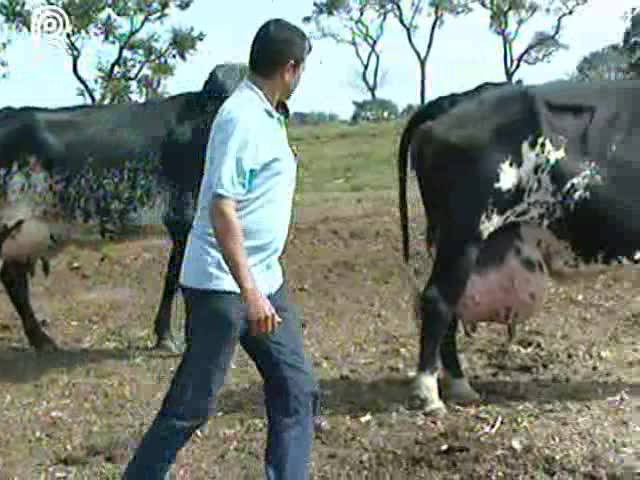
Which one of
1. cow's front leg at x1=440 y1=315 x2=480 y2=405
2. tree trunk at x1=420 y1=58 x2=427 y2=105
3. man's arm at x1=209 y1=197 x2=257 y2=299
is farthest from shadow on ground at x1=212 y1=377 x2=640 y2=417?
tree trunk at x1=420 y1=58 x2=427 y2=105

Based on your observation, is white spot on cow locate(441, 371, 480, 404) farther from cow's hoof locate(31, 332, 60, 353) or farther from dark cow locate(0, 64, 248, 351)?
cow's hoof locate(31, 332, 60, 353)

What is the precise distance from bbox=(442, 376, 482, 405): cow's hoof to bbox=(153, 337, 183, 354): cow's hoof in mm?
2445

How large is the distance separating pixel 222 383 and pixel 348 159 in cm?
1739

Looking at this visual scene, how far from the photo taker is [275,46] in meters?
4.61

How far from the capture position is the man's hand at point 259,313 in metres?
4.40

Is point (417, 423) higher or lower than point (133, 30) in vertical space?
lower

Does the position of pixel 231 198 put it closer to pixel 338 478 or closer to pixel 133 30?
pixel 338 478

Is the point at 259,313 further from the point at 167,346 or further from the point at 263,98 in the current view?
the point at 167,346

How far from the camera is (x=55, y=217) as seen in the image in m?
9.05

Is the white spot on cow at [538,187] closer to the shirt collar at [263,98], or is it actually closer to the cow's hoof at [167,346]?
the shirt collar at [263,98]

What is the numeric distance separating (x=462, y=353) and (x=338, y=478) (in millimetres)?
2611

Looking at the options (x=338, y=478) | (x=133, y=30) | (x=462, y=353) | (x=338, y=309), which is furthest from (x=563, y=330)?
(x=133, y=30)

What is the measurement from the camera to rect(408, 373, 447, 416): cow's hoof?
22.1 feet

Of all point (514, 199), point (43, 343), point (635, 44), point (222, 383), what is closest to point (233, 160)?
point (222, 383)
